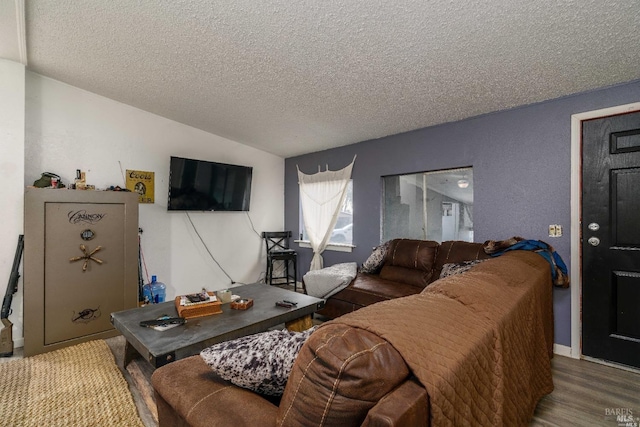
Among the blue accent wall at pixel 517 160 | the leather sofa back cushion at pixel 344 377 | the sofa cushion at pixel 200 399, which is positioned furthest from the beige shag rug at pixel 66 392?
the blue accent wall at pixel 517 160

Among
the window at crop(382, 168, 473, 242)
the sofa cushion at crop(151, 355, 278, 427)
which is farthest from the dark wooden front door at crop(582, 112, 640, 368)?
the sofa cushion at crop(151, 355, 278, 427)

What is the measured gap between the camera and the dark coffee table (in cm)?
167

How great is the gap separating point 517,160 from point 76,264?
4356 mm

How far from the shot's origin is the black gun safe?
8.25 feet

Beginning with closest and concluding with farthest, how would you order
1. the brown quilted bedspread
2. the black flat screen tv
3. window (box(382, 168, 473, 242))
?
the brown quilted bedspread → window (box(382, 168, 473, 242)) → the black flat screen tv

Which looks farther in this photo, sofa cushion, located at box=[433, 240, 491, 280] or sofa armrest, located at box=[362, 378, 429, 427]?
sofa cushion, located at box=[433, 240, 491, 280]

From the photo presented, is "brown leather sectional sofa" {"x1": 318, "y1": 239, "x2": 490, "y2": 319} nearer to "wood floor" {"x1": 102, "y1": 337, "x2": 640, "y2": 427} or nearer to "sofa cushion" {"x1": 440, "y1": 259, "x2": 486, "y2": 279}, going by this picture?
"sofa cushion" {"x1": 440, "y1": 259, "x2": 486, "y2": 279}

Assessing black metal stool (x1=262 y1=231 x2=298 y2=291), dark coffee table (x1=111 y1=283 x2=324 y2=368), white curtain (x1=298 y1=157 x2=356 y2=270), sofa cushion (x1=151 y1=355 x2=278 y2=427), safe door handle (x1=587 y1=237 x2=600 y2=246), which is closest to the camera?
sofa cushion (x1=151 y1=355 x2=278 y2=427)

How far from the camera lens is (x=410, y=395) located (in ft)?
1.94

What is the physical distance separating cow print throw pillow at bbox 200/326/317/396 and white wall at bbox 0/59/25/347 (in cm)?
289

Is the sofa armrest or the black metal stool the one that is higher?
the sofa armrest

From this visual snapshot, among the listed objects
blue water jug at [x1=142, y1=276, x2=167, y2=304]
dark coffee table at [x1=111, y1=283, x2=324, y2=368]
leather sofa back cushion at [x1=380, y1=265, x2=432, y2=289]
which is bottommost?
blue water jug at [x1=142, y1=276, x2=167, y2=304]

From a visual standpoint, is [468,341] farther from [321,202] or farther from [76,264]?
[321,202]

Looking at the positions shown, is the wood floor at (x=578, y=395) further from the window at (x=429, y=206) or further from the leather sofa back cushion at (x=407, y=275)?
the window at (x=429, y=206)
